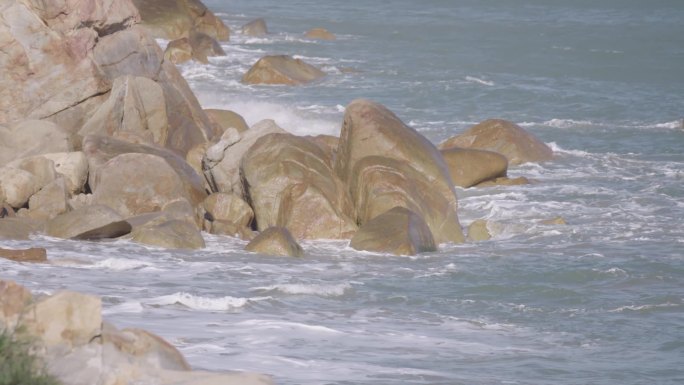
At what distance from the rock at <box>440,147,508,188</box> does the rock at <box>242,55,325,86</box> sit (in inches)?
444

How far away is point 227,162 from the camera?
52.7 ft

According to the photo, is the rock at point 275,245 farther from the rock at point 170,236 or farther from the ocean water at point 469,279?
the rock at point 170,236

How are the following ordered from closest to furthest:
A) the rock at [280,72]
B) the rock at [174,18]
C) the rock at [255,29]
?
the rock at [280,72] < the rock at [174,18] < the rock at [255,29]

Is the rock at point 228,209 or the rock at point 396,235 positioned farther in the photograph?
the rock at point 228,209

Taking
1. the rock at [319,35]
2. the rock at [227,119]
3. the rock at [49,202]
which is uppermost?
the rock at [319,35]

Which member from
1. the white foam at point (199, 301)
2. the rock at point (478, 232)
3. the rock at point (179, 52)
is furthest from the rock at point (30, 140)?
the rock at point (179, 52)

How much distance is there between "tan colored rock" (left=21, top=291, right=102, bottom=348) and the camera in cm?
661

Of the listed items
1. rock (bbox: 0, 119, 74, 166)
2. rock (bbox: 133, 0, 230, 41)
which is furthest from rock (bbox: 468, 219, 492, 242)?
rock (bbox: 133, 0, 230, 41)

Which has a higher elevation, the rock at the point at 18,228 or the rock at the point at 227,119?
the rock at the point at 227,119

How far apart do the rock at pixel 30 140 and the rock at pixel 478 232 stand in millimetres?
5188

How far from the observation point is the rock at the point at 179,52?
31.7m

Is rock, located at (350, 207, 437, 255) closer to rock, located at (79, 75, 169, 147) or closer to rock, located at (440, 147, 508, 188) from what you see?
rock, located at (79, 75, 169, 147)

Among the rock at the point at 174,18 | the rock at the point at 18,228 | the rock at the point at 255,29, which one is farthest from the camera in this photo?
the rock at the point at 255,29

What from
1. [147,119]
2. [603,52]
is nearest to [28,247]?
[147,119]
